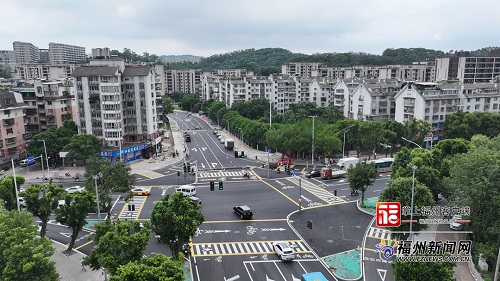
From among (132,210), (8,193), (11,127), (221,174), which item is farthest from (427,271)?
(11,127)

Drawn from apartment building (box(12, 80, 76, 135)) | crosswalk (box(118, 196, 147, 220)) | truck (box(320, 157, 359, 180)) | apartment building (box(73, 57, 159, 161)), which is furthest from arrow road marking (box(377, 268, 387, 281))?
apartment building (box(12, 80, 76, 135))

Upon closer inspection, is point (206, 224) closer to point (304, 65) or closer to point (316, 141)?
→ point (316, 141)

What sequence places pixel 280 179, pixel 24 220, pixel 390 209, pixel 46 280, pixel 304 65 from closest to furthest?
pixel 46 280, pixel 24 220, pixel 390 209, pixel 280 179, pixel 304 65

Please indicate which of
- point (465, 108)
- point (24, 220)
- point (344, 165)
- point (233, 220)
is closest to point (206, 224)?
point (233, 220)

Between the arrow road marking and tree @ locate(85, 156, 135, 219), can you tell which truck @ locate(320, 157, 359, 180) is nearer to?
the arrow road marking

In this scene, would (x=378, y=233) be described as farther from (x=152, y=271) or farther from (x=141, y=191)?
(x=141, y=191)

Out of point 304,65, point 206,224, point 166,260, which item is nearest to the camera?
point 166,260
